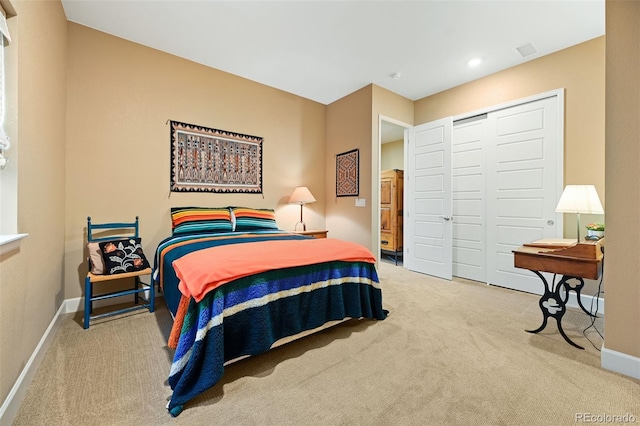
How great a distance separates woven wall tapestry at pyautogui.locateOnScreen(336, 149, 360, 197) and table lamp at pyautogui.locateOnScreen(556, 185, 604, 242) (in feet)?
7.54

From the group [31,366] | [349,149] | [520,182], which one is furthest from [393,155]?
[31,366]

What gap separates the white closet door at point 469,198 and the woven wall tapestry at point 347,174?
140cm

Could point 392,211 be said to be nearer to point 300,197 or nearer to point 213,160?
point 300,197

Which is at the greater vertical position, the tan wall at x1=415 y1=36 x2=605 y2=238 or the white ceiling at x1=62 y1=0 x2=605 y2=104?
the white ceiling at x1=62 y1=0 x2=605 y2=104

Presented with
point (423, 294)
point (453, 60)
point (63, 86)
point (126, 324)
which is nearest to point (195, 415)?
point (126, 324)

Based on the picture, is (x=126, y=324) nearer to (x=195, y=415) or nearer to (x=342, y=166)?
(x=195, y=415)

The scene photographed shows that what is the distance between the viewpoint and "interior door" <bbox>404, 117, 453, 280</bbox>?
3.81 meters

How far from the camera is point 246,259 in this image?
1.73 metres

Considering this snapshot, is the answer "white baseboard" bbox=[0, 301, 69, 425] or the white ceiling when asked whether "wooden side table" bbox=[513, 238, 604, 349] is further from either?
"white baseboard" bbox=[0, 301, 69, 425]

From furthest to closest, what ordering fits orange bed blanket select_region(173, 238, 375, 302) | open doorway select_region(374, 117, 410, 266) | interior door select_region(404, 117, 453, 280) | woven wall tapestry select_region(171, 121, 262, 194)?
open doorway select_region(374, 117, 410, 266) → interior door select_region(404, 117, 453, 280) → woven wall tapestry select_region(171, 121, 262, 194) → orange bed blanket select_region(173, 238, 375, 302)

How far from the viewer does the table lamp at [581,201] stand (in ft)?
7.44

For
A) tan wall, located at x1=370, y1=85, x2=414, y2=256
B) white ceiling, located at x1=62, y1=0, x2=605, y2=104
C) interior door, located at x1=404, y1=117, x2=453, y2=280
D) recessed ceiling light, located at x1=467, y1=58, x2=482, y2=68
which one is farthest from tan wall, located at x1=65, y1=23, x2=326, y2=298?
recessed ceiling light, located at x1=467, y1=58, x2=482, y2=68
